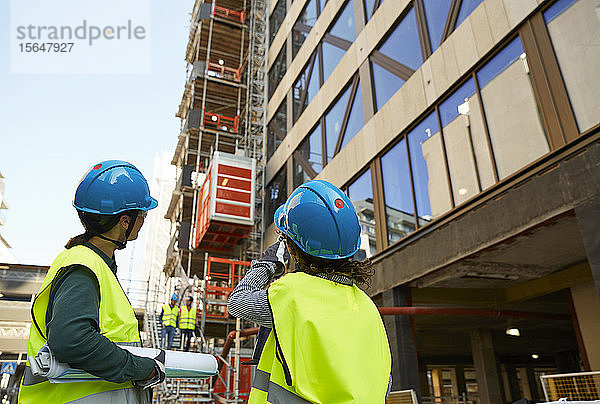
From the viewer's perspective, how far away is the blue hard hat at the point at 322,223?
200 centimetres

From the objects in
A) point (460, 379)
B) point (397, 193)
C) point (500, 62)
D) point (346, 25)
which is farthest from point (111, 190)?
point (460, 379)

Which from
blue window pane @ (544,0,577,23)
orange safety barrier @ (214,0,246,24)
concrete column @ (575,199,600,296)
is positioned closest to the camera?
concrete column @ (575,199,600,296)

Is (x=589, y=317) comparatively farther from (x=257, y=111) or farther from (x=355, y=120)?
(x=257, y=111)

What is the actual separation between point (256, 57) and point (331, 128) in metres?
13.8

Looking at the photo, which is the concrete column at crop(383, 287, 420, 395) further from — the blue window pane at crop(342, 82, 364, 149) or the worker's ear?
the worker's ear

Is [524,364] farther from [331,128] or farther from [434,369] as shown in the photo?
[331,128]

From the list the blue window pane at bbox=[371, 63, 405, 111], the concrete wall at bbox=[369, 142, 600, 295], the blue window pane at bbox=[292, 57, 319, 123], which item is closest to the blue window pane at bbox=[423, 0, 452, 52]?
the blue window pane at bbox=[371, 63, 405, 111]

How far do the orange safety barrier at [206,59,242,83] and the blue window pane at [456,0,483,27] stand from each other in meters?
22.7

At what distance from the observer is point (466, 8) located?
9.86m

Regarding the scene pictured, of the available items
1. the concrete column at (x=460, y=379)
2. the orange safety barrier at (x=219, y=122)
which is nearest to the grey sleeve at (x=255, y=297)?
the orange safety barrier at (x=219, y=122)

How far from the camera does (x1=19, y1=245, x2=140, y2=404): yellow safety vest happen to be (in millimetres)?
1832

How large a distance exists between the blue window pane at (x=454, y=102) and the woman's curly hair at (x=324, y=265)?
28.1 feet

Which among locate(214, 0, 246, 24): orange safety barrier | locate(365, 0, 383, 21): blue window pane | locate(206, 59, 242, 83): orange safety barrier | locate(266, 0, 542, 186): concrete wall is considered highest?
locate(214, 0, 246, 24): orange safety barrier

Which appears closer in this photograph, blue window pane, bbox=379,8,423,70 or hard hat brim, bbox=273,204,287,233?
hard hat brim, bbox=273,204,287,233
